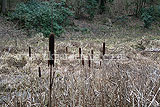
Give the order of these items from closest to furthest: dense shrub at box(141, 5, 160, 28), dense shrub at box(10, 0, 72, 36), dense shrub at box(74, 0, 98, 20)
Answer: dense shrub at box(10, 0, 72, 36) < dense shrub at box(141, 5, 160, 28) < dense shrub at box(74, 0, 98, 20)

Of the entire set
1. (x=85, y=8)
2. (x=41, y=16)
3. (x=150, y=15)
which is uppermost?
(x=85, y=8)

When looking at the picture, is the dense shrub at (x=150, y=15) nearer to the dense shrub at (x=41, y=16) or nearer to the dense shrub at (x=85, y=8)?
the dense shrub at (x=85, y=8)

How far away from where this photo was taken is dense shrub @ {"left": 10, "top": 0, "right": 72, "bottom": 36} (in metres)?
10.5

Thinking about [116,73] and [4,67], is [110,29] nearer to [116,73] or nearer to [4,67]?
[4,67]

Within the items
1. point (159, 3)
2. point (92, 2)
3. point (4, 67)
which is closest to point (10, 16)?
point (92, 2)

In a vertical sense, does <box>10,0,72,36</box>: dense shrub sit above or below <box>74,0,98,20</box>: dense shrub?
below

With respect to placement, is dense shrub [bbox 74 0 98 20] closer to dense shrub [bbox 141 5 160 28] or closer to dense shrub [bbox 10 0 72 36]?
dense shrub [bbox 10 0 72 36]

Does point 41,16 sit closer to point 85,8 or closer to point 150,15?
point 85,8

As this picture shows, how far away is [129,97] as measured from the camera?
145 centimetres

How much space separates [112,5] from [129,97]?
15.3m

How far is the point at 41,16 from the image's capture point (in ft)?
35.2

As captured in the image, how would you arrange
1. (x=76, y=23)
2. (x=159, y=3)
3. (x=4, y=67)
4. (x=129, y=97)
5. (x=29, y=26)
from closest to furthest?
(x=129, y=97) < (x=4, y=67) < (x=29, y=26) < (x=76, y=23) < (x=159, y=3)

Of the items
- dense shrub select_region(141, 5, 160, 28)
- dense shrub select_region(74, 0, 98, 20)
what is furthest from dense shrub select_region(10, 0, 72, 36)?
dense shrub select_region(141, 5, 160, 28)

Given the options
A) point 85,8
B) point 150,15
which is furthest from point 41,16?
point 150,15
